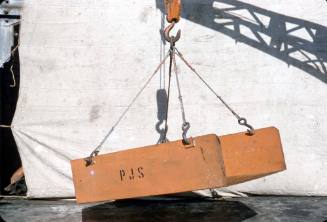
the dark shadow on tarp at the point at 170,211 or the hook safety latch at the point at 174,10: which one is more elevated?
the hook safety latch at the point at 174,10

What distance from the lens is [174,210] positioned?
5.54m

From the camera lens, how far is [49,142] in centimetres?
600

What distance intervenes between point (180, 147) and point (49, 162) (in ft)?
8.13

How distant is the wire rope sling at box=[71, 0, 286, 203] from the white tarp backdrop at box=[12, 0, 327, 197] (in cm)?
130

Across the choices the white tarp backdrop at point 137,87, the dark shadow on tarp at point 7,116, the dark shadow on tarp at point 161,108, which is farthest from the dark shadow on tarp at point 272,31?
the dark shadow on tarp at point 7,116

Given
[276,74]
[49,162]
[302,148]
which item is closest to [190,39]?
[276,74]

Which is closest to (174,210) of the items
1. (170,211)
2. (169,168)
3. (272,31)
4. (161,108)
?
(170,211)

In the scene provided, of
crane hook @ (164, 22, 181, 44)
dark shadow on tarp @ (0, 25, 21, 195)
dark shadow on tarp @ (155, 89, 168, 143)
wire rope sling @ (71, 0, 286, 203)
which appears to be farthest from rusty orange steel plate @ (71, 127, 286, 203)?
dark shadow on tarp @ (0, 25, 21, 195)

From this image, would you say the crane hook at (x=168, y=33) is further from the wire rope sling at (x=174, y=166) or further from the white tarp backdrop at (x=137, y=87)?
the white tarp backdrop at (x=137, y=87)

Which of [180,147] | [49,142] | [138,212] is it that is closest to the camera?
[180,147]

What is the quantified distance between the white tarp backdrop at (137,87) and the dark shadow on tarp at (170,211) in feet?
1.74

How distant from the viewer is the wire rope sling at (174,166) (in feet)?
13.3

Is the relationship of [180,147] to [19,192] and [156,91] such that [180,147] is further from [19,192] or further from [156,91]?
[19,192]

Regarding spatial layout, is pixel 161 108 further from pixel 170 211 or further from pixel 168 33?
pixel 168 33
